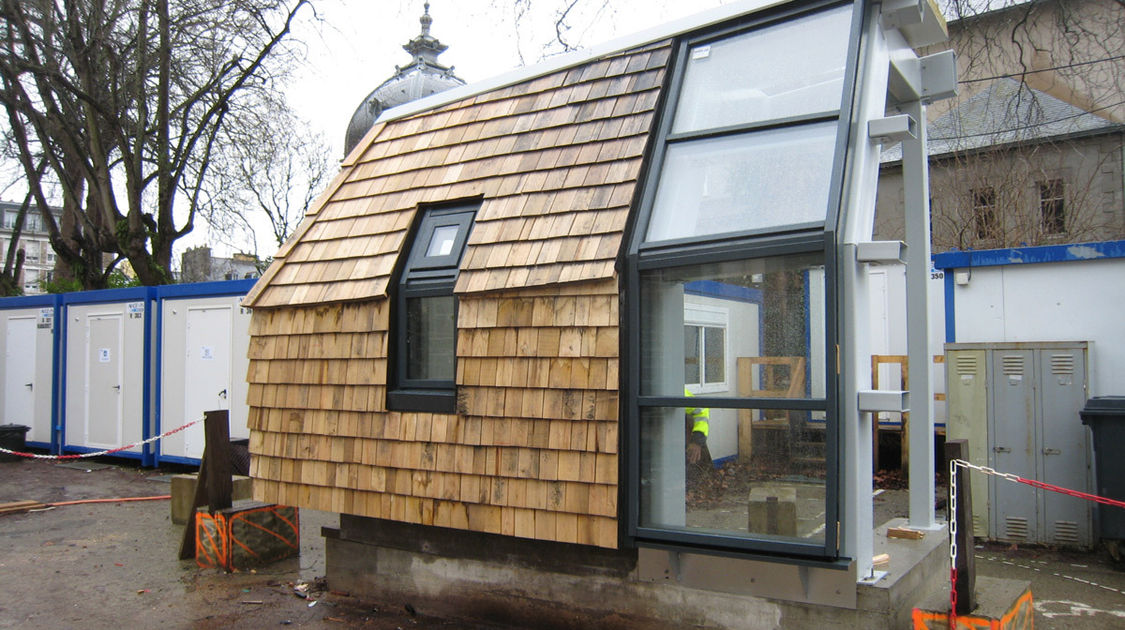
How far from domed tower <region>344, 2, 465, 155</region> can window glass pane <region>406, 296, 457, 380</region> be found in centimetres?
2084

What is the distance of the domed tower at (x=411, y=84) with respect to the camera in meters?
25.8

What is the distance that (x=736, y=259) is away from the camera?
391 centimetres

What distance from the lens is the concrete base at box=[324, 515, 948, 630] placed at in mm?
3834

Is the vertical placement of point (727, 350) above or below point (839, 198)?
below

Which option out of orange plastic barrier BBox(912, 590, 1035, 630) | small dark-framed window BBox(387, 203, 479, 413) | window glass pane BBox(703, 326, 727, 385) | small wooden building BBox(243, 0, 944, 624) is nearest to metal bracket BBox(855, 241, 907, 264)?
small wooden building BBox(243, 0, 944, 624)

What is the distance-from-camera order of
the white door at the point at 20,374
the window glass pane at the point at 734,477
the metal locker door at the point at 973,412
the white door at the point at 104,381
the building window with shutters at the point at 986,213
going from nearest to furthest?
1. the window glass pane at the point at 734,477
2. the metal locker door at the point at 973,412
3. the white door at the point at 104,381
4. the white door at the point at 20,374
5. the building window with shutters at the point at 986,213

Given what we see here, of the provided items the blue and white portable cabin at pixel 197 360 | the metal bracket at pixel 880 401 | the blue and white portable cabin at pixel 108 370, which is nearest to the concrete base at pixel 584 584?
the metal bracket at pixel 880 401

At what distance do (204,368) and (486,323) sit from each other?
7.94 m

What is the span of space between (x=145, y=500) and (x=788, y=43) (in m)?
9.05

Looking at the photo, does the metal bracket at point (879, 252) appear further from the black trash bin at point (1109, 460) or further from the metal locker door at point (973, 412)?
the metal locker door at point (973, 412)

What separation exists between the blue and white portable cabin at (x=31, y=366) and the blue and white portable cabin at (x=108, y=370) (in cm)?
39

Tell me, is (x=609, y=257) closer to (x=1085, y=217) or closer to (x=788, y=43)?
(x=788, y=43)

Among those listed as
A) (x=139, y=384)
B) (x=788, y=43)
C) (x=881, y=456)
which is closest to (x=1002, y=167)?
(x=881, y=456)

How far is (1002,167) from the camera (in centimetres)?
1845
